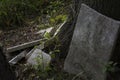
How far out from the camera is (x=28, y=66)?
4.43 metres

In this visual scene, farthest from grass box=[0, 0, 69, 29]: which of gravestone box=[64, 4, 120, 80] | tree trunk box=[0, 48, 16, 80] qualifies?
tree trunk box=[0, 48, 16, 80]

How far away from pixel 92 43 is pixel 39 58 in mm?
830

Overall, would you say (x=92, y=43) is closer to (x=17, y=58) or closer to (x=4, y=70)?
(x=4, y=70)

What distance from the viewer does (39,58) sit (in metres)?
4.26

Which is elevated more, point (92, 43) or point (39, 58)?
point (92, 43)

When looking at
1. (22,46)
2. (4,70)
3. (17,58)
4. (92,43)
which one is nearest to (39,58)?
(17,58)

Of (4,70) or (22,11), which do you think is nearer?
(4,70)

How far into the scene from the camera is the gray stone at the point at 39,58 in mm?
4218

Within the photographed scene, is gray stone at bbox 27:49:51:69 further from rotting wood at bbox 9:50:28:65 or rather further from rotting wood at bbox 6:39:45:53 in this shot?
rotting wood at bbox 6:39:45:53

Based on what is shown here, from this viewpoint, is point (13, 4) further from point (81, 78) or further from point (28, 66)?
point (81, 78)

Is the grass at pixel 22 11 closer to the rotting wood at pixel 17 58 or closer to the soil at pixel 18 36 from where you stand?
the soil at pixel 18 36

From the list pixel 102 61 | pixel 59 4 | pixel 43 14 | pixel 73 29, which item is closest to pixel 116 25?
pixel 102 61

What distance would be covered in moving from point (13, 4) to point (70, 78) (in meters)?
2.49

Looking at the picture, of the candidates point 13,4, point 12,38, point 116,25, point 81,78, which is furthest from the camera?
point 13,4
